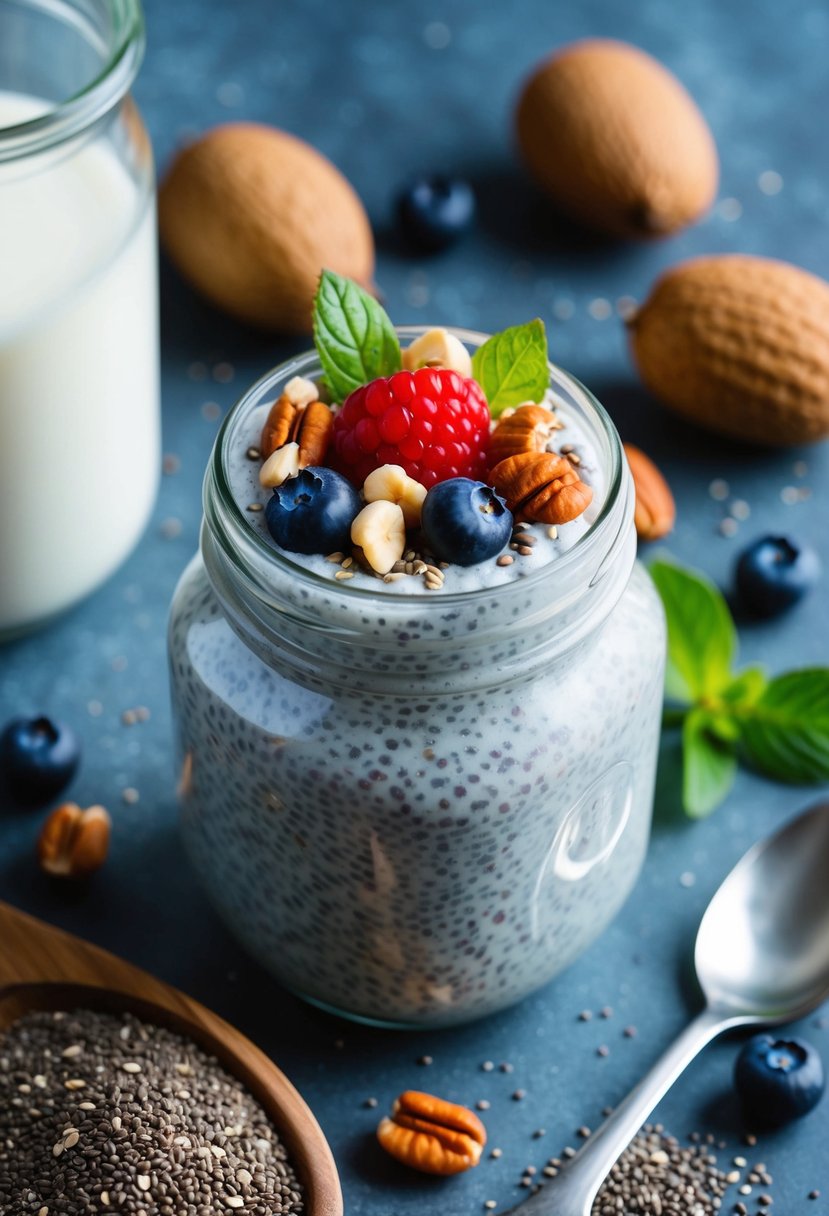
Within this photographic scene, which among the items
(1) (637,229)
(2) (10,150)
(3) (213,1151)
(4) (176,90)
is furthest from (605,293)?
(3) (213,1151)

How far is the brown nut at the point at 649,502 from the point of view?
5.57ft

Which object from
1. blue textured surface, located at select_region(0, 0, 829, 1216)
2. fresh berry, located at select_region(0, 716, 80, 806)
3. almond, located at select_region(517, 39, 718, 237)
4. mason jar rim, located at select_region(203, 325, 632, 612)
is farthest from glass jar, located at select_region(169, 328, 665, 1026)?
almond, located at select_region(517, 39, 718, 237)

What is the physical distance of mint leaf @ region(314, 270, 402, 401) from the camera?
3.85 feet

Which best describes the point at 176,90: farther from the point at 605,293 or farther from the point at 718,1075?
the point at 718,1075

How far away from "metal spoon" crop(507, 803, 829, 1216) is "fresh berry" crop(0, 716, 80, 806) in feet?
2.01

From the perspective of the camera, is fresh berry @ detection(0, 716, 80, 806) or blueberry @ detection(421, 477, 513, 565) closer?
blueberry @ detection(421, 477, 513, 565)

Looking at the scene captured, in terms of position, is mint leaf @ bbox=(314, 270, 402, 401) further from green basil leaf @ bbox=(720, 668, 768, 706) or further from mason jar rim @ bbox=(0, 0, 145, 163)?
green basil leaf @ bbox=(720, 668, 768, 706)

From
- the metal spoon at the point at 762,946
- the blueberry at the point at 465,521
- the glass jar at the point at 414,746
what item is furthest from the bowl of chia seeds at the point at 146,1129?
the blueberry at the point at 465,521

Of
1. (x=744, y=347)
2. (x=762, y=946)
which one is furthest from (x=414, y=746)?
(x=744, y=347)

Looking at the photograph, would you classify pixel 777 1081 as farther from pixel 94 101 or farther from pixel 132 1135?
pixel 94 101

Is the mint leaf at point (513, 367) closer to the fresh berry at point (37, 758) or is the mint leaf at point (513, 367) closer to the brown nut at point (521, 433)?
the brown nut at point (521, 433)

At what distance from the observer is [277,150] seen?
6.06ft

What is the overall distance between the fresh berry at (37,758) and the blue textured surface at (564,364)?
1.0 inches

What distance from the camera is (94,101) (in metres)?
1.37
